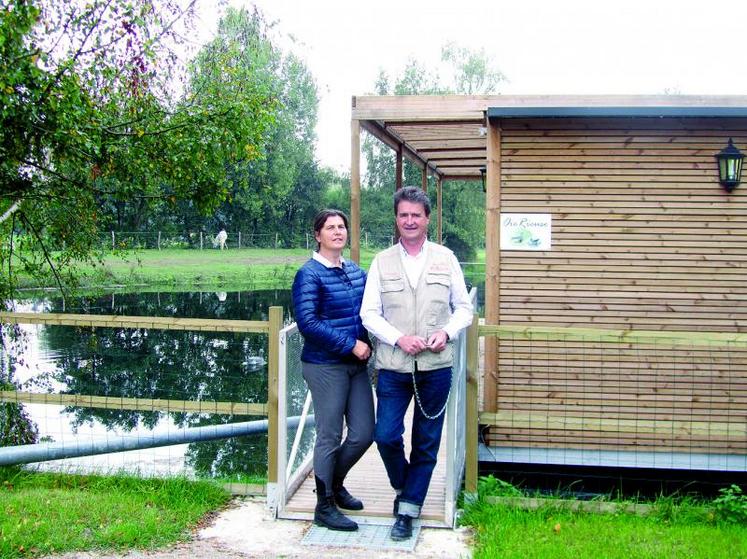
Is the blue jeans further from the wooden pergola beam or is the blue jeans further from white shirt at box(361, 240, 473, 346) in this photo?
the wooden pergola beam

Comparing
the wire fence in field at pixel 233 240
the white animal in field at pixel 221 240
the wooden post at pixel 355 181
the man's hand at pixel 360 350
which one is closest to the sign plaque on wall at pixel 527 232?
the wooden post at pixel 355 181

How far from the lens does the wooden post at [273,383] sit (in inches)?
197

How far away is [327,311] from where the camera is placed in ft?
14.8

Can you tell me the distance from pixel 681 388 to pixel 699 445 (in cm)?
50

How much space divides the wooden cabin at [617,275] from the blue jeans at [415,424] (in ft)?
8.57

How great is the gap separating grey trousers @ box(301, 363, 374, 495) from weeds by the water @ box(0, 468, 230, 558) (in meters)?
0.90

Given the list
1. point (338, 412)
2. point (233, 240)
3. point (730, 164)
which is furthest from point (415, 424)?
point (233, 240)

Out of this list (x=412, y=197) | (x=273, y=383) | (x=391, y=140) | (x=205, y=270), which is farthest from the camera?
(x=205, y=270)

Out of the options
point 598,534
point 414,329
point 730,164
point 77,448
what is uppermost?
point 730,164

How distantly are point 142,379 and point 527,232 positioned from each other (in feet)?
30.9

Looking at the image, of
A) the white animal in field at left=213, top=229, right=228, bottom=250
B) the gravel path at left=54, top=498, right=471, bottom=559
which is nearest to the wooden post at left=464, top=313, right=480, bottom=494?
the gravel path at left=54, top=498, right=471, bottom=559

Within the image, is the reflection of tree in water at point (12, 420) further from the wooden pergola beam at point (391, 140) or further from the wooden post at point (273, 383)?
the wooden pergola beam at point (391, 140)

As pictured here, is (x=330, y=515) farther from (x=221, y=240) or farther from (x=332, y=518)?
(x=221, y=240)

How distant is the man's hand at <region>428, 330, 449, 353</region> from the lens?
435 cm
